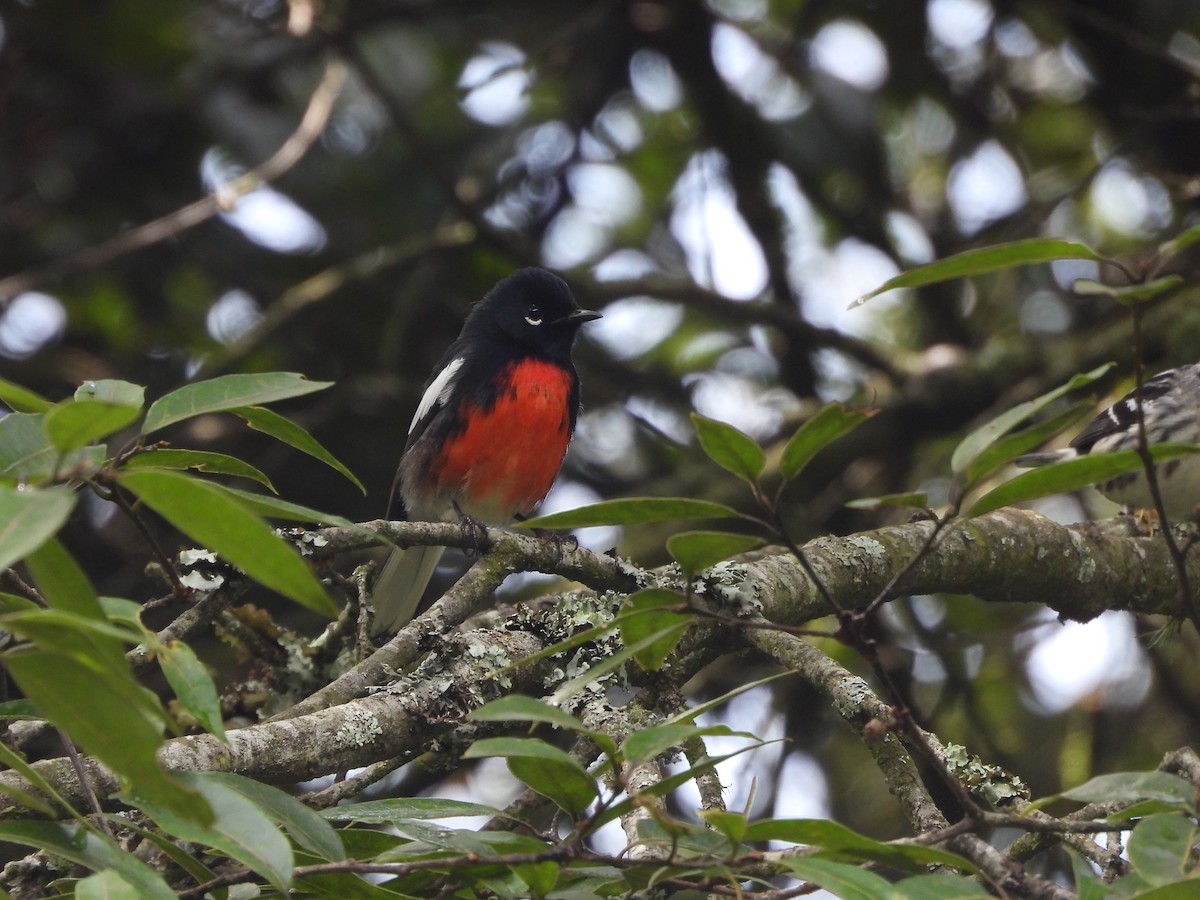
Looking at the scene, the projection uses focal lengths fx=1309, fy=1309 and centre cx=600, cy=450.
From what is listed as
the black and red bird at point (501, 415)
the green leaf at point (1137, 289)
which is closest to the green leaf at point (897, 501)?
the green leaf at point (1137, 289)

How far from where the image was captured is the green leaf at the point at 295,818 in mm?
1972

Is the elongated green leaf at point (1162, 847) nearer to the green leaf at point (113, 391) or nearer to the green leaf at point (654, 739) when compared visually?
the green leaf at point (654, 739)

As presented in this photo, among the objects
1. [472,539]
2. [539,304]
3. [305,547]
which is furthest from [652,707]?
[539,304]

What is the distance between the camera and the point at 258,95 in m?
7.21

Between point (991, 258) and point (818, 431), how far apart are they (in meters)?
0.33

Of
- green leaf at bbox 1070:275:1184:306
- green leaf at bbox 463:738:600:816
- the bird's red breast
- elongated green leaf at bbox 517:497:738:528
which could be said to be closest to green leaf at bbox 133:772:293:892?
green leaf at bbox 463:738:600:816

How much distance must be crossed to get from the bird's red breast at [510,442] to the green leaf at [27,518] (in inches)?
173

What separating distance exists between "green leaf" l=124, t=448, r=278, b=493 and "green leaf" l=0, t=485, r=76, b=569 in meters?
0.80

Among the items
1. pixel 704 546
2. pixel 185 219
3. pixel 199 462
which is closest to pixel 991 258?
pixel 704 546

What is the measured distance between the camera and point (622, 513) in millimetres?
1921

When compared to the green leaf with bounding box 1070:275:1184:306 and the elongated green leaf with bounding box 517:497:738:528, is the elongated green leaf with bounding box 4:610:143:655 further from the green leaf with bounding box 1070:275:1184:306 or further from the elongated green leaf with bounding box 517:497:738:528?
the green leaf with bounding box 1070:275:1184:306

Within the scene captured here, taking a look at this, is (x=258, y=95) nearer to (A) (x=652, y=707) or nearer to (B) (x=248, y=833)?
(A) (x=652, y=707)

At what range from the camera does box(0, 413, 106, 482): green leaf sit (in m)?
1.85

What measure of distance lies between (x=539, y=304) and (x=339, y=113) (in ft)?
7.26
